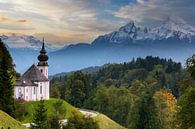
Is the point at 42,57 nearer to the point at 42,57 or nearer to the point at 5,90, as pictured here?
the point at 42,57

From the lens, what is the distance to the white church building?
86812mm

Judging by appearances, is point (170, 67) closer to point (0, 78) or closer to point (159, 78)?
point (159, 78)

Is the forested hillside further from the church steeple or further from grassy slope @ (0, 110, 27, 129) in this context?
the church steeple

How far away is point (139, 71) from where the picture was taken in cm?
18612

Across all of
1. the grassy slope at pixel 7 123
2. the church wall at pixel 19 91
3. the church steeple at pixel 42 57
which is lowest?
the grassy slope at pixel 7 123

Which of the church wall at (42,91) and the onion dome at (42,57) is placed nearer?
the church wall at (42,91)

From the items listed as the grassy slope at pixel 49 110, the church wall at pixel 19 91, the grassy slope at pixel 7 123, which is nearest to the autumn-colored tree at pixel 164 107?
the grassy slope at pixel 49 110

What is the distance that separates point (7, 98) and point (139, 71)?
415 ft

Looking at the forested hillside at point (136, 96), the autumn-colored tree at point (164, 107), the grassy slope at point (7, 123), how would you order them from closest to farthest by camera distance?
the grassy slope at point (7, 123), the forested hillside at point (136, 96), the autumn-colored tree at point (164, 107)

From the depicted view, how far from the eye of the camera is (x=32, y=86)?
88.6 m

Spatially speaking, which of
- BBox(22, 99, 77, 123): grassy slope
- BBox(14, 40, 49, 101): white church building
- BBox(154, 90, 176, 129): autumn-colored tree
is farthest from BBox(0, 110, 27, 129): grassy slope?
BBox(154, 90, 176, 129): autumn-colored tree

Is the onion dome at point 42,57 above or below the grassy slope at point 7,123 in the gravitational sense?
above

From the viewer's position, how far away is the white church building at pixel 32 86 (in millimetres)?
86812

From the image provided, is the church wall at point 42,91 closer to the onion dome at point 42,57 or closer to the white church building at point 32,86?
the white church building at point 32,86
